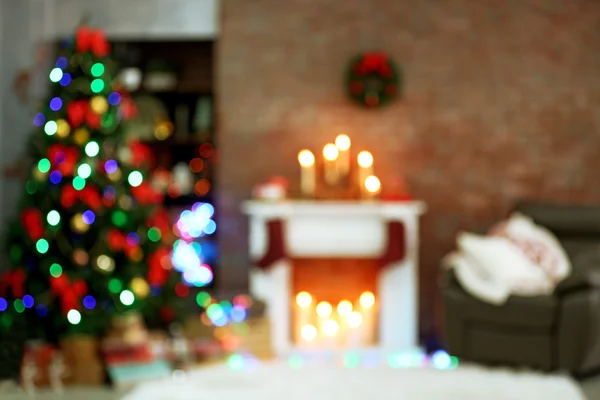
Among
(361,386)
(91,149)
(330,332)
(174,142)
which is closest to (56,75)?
(91,149)

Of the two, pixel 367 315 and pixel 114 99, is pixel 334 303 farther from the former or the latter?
pixel 114 99

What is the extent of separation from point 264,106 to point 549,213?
2.03 m

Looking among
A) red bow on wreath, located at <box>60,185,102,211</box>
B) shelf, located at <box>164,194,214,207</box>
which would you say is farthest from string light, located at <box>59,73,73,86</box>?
shelf, located at <box>164,194,214,207</box>

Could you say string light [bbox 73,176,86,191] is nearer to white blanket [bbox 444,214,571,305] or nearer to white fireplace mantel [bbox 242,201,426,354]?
white fireplace mantel [bbox 242,201,426,354]

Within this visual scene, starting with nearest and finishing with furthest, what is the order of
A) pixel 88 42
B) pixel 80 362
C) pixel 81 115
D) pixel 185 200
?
pixel 80 362, pixel 81 115, pixel 88 42, pixel 185 200

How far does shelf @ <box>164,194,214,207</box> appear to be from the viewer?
19.5ft

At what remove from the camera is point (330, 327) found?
17.4 ft

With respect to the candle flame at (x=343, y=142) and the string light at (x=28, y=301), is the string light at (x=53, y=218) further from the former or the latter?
the candle flame at (x=343, y=142)

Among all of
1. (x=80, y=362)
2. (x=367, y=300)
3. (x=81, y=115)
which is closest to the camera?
(x=80, y=362)

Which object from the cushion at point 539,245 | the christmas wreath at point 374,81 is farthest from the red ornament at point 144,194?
the cushion at point 539,245

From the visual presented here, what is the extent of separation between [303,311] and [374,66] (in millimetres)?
1701

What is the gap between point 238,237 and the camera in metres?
5.71

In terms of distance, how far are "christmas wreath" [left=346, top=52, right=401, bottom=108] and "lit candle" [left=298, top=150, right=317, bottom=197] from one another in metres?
0.52

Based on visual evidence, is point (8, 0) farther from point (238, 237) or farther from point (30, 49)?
point (238, 237)
